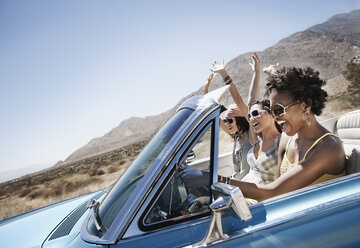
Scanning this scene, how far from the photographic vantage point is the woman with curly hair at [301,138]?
5.68 ft

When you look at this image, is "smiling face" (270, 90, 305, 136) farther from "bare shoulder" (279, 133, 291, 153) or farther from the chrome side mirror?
the chrome side mirror

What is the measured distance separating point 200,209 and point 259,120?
1529 millimetres

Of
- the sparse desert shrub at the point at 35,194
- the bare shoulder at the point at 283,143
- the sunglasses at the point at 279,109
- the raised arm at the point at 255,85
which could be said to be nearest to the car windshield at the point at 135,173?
the sunglasses at the point at 279,109

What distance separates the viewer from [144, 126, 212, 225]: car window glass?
135 centimetres

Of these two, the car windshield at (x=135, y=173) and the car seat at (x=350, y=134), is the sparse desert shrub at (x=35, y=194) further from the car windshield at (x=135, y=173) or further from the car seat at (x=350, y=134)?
the car seat at (x=350, y=134)

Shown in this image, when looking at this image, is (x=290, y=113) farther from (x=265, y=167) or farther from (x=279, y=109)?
(x=265, y=167)

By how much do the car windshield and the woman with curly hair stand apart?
618mm

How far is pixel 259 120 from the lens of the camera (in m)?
2.70

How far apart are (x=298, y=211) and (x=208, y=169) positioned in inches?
20.0

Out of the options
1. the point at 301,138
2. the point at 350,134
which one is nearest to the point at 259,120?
the point at 301,138

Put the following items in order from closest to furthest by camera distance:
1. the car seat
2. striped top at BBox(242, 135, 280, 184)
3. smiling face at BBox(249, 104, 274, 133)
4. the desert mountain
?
the car seat < striped top at BBox(242, 135, 280, 184) < smiling face at BBox(249, 104, 274, 133) < the desert mountain

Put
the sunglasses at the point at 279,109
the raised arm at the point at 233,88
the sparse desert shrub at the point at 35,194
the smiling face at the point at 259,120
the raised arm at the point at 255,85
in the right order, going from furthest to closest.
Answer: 1. the sparse desert shrub at the point at 35,194
2. the raised arm at the point at 255,85
3. the raised arm at the point at 233,88
4. the smiling face at the point at 259,120
5. the sunglasses at the point at 279,109

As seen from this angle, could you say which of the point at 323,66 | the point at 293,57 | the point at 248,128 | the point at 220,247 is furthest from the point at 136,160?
the point at 293,57

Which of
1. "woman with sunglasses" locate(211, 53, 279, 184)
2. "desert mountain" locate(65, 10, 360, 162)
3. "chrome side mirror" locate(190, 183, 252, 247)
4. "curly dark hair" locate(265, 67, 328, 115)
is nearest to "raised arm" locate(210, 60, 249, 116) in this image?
"woman with sunglasses" locate(211, 53, 279, 184)
